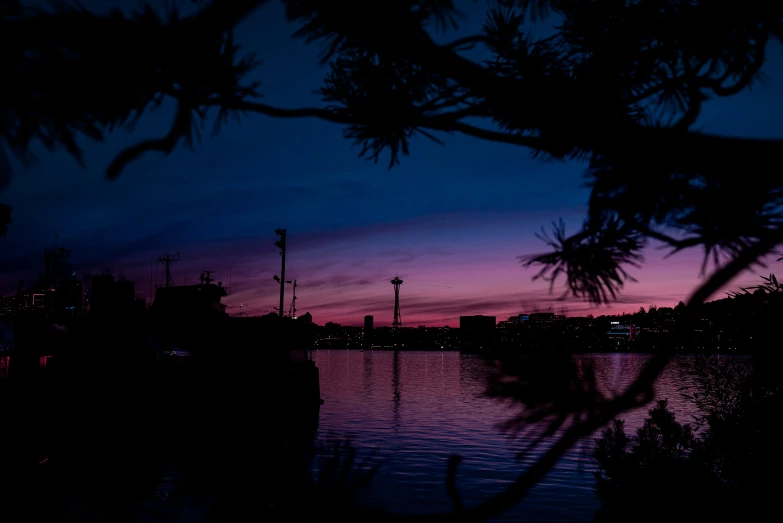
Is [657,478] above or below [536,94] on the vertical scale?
below

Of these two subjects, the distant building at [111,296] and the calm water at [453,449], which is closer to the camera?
the calm water at [453,449]

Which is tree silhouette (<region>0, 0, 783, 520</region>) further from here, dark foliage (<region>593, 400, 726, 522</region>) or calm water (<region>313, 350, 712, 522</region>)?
dark foliage (<region>593, 400, 726, 522</region>)

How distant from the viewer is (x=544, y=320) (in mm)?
2021

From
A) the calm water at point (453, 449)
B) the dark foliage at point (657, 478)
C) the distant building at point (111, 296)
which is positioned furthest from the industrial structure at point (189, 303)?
the dark foliage at point (657, 478)

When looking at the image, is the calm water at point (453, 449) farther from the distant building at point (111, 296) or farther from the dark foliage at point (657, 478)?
the distant building at point (111, 296)

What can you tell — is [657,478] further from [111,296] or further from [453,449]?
[111,296]

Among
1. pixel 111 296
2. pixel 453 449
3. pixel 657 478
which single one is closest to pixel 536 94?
pixel 657 478

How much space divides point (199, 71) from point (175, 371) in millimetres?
28847

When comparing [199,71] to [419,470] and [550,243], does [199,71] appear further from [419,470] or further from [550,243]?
[419,470]

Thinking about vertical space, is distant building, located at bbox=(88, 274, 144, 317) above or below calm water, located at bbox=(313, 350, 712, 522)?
above

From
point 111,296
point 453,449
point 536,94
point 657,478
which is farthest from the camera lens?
point 111,296

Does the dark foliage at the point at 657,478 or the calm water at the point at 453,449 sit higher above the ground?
the dark foliage at the point at 657,478

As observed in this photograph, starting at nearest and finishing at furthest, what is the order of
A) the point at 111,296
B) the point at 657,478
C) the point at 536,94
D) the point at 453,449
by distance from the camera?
the point at 536,94 < the point at 657,478 < the point at 453,449 < the point at 111,296

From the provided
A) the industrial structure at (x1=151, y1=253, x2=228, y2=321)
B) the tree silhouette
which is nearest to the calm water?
the tree silhouette
